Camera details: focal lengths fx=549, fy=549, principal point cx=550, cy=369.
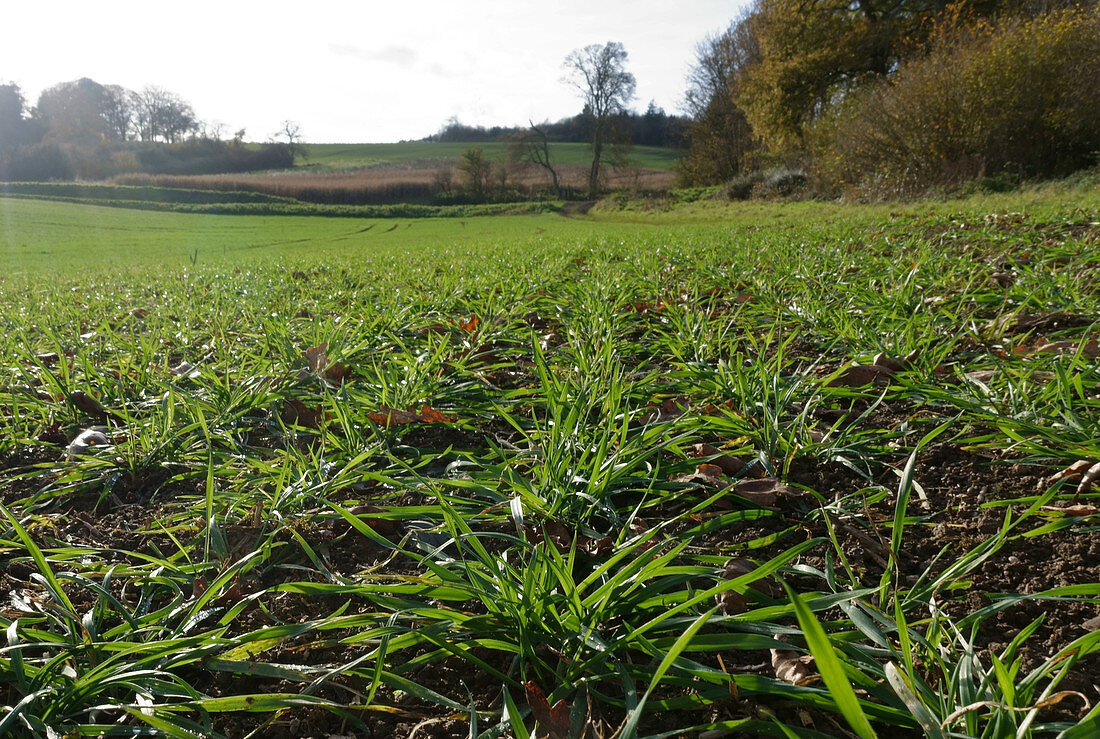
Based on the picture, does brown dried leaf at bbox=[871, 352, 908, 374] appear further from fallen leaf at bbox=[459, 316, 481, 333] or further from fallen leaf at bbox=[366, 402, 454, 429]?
fallen leaf at bbox=[459, 316, 481, 333]

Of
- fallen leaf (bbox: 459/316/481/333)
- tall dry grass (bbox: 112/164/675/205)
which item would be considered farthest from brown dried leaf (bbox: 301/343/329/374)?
tall dry grass (bbox: 112/164/675/205)

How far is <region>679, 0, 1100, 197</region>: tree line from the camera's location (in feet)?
46.1

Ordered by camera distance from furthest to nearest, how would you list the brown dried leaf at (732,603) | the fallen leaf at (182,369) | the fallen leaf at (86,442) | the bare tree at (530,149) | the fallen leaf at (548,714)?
1. the bare tree at (530,149)
2. the fallen leaf at (182,369)
3. the fallen leaf at (86,442)
4. the brown dried leaf at (732,603)
5. the fallen leaf at (548,714)

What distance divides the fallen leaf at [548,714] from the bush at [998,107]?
18.0 metres

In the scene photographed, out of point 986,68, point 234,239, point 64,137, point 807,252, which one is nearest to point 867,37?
point 986,68

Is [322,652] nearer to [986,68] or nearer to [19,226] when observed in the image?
[986,68]

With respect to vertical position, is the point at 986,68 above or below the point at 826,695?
above

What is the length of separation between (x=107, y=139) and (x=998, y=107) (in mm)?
63811

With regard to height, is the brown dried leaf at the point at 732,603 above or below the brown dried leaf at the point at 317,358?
below

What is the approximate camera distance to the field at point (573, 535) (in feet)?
2.36

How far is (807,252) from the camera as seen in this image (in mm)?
4488

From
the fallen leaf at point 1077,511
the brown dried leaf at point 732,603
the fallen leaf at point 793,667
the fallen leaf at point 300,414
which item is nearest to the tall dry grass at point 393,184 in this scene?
the fallen leaf at point 300,414

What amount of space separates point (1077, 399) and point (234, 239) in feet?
67.1

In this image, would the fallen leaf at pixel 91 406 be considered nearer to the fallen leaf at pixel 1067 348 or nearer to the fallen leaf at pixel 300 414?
the fallen leaf at pixel 300 414
